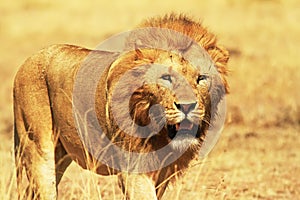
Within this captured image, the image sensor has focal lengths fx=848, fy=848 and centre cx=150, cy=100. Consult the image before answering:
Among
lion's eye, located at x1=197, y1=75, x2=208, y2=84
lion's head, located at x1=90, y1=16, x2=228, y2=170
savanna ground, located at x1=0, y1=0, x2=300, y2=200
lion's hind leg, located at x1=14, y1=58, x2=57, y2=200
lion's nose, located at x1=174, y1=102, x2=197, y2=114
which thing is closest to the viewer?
lion's nose, located at x1=174, y1=102, x2=197, y2=114

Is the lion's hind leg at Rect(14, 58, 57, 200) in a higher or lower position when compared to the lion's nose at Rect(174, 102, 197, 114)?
lower

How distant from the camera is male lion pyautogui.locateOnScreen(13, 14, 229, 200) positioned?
500 centimetres

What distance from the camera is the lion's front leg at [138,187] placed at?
16.8ft

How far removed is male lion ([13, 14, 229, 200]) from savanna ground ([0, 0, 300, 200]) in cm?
24

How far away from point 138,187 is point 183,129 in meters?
0.47

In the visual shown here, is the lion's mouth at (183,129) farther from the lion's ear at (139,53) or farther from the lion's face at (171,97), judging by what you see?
the lion's ear at (139,53)

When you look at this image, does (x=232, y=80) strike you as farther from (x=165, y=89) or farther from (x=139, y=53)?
(x=165, y=89)

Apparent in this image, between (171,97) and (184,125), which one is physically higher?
(171,97)

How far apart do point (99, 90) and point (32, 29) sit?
15004mm


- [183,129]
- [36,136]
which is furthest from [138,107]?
[36,136]

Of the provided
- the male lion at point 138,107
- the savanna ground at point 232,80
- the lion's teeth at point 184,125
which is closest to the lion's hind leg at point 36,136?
the male lion at point 138,107

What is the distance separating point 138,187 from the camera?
5125 millimetres

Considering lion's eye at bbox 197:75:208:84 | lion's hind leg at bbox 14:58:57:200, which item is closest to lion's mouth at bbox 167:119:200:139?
lion's eye at bbox 197:75:208:84

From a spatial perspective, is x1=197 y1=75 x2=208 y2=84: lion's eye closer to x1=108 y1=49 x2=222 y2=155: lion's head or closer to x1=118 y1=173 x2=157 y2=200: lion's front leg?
x1=108 y1=49 x2=222 y2=155: lion's head
